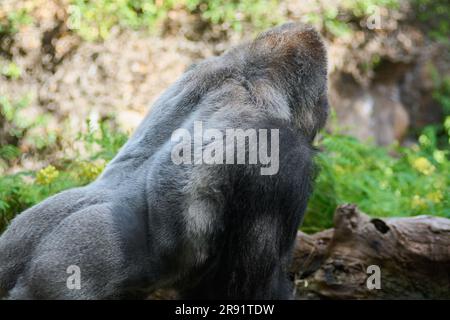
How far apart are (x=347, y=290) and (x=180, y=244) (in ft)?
3.88

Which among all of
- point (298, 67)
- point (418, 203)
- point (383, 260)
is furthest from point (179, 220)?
point (418, 203)

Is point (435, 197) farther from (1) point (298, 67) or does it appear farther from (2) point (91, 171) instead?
(2) point (91, 171)

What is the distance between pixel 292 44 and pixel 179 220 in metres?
0.98

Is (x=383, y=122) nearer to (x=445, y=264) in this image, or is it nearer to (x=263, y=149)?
(x=445, y=264)

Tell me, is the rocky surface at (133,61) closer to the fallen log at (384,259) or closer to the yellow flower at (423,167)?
the yellow flower at (423,167)

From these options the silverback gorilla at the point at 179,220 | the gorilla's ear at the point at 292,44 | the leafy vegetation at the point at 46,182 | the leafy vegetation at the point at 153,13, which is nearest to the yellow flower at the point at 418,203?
the gorilla's ear at the point at 292,44

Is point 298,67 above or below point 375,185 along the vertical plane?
above

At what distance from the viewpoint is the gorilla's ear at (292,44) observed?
2.76 m

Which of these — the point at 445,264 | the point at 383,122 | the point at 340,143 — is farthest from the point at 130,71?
the point at 445,264

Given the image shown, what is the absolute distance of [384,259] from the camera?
124 inches

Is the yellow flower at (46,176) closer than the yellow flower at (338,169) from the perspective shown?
Yes

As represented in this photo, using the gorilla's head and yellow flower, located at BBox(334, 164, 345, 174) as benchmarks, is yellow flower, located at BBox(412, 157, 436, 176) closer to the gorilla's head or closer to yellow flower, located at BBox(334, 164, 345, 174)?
yellow flower, located at BBox(334, 164, 345, 174)

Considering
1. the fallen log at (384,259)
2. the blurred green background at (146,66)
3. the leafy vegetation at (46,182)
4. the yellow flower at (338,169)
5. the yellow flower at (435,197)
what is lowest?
the fallen log at (384,259)

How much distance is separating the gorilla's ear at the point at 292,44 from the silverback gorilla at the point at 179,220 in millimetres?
214
